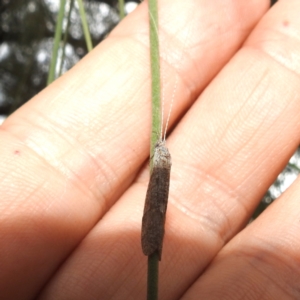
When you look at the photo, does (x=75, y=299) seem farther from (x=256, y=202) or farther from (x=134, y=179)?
(x=256, y=202)

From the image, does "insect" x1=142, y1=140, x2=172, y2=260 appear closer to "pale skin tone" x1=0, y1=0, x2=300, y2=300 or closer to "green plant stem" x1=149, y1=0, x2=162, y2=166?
"green plant stem" x1=149, y1=0, x2=162, y2=166

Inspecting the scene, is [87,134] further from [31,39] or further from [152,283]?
[31,39]

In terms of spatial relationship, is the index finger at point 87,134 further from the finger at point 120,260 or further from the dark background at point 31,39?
the dark background at point 31,39

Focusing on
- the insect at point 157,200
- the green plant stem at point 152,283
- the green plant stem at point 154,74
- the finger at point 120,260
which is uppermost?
the green plant stem at point 154,74

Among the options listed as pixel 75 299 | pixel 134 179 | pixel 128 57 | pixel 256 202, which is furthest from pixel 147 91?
Result: pixel 75 299

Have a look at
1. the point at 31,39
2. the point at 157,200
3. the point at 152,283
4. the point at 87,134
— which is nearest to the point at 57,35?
the point at 87,134

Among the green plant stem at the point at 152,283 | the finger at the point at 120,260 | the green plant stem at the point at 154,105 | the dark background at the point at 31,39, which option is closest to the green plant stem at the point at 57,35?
the green plant stem at the point at 154,105
